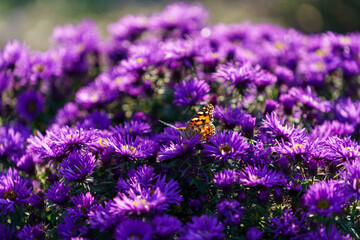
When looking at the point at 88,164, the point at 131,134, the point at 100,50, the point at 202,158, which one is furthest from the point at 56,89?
the point at 202,158

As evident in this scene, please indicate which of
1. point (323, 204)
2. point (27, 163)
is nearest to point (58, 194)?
point (27, 163)

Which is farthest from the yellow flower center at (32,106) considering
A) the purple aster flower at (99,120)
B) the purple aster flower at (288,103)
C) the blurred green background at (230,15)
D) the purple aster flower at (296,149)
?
the blurred green background at (230,15)

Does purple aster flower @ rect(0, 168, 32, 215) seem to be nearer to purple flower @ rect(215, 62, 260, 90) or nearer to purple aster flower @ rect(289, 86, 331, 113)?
purple flower @ rect(215, 62, 260, 90)

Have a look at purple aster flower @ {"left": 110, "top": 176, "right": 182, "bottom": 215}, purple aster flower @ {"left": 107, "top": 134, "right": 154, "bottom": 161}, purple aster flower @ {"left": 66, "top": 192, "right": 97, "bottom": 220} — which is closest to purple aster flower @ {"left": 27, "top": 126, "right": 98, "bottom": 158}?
purple aster flower @ {"left": 107, "top": 134, "right": 154, "bottom": 161}

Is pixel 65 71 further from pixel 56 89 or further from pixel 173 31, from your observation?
pixel 173 31

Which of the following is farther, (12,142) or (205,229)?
(12,142)

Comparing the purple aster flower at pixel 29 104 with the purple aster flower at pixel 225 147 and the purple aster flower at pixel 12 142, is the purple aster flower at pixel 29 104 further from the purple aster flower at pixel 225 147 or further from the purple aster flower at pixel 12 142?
the purple aster flower at pixel 225 147

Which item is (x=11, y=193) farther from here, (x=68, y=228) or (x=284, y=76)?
(x=284, y=76)
